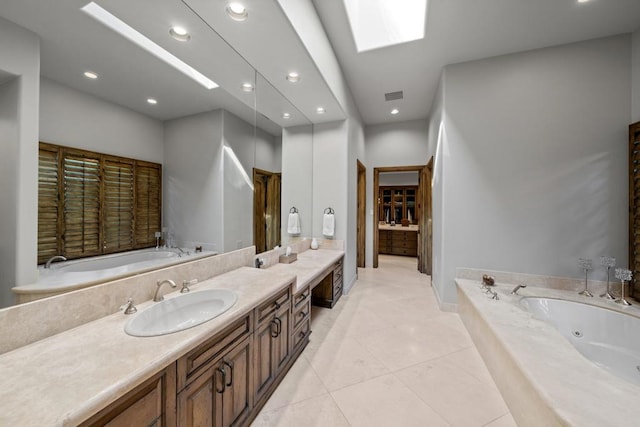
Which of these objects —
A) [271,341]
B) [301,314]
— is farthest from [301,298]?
[271,341]

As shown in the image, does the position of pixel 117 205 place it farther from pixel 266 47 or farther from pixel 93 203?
pixel 266 47

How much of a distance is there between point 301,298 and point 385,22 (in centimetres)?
315

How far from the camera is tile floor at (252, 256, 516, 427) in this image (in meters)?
1.54

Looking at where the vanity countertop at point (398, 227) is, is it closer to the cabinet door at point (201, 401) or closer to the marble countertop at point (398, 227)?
the marble countertop at point (398, 227)

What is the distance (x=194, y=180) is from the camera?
1.72m

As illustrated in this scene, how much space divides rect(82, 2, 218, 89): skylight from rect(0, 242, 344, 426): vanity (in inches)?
59.7

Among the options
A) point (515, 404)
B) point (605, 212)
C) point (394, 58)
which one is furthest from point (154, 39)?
point (605, 212)

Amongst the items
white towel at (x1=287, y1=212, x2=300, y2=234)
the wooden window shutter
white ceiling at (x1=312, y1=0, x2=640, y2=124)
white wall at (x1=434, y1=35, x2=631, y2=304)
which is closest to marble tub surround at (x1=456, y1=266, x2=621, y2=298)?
white wall at (x1=434, y1=35, x2=631, y2=304)

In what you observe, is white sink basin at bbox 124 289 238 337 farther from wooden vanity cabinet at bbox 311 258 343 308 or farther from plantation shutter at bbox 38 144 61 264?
wooden vanity cabinet at bbox 311 258 343 308

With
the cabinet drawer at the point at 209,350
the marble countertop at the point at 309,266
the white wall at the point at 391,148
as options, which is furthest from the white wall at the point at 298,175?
the white wall at the point at 391,148

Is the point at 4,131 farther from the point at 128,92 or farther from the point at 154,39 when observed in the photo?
the point at 154,39

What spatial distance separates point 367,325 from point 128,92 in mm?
2914

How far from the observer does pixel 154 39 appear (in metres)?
1.49

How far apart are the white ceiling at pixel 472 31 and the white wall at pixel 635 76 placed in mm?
135
